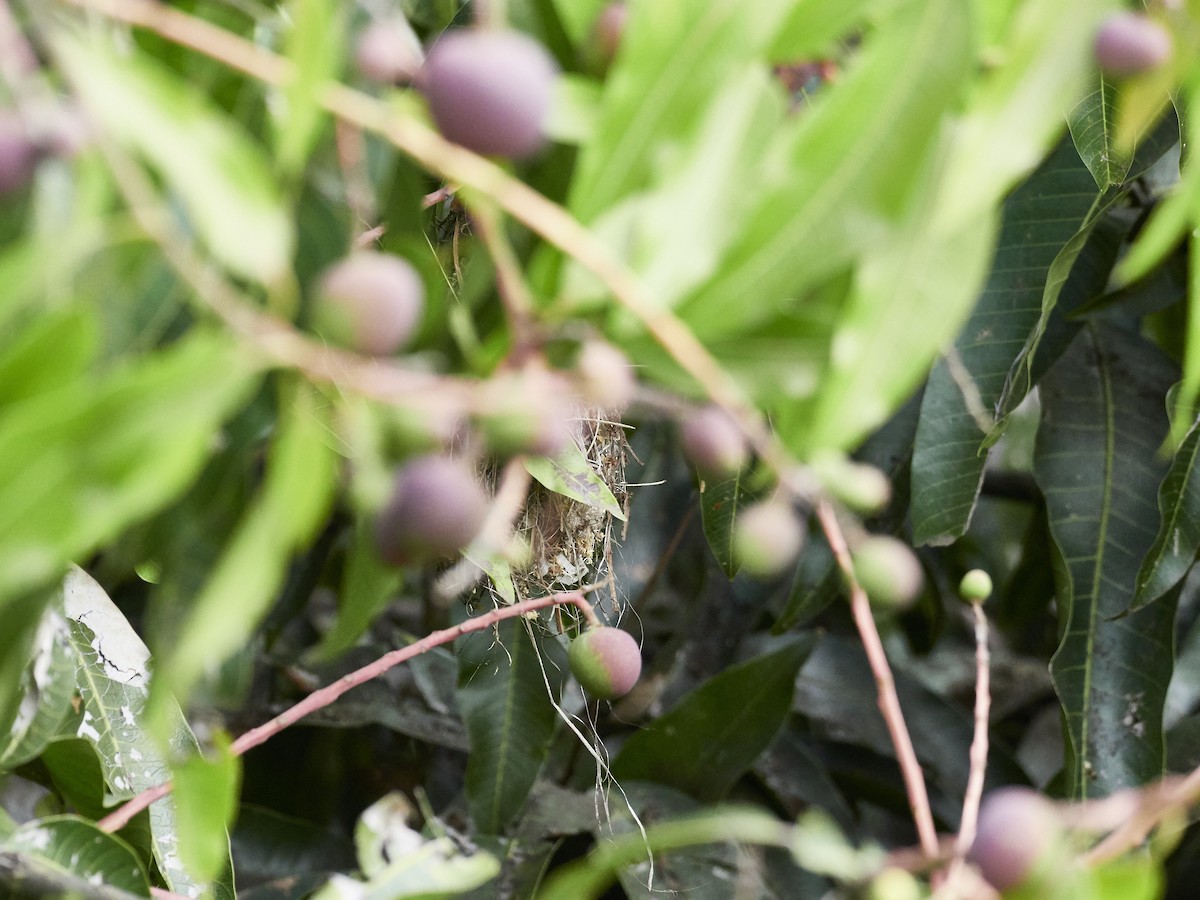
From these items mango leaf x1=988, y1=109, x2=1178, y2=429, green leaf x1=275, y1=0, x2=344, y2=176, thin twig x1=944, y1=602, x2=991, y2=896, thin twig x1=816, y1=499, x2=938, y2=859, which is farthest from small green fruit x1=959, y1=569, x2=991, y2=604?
green leaf x1=275, y1=0, x2=344, y2=176

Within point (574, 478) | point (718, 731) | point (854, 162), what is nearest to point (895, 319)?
point (854, 162)

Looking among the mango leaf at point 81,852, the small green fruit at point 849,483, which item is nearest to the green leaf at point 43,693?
the mango leaf at point 81,852

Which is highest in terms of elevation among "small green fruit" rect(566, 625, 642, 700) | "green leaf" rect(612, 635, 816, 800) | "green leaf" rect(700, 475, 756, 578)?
"small green fruit" rect(566, 625, 642, 700)

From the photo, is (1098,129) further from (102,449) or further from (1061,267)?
(102,449)

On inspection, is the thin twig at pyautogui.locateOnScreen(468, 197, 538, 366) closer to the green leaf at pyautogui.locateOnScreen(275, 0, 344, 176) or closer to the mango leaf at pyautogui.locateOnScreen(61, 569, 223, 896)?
the green leaf at pyautogui.locateOnScreen(275, 0, 344, 176)

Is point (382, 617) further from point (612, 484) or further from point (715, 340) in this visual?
point (715, 340)

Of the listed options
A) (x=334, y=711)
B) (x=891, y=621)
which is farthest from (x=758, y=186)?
(x=891, y=621)
